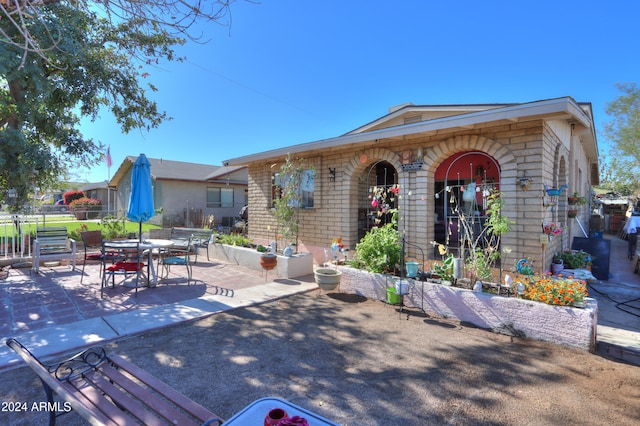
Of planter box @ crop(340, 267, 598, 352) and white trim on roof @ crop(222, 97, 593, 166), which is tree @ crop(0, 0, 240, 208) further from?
planter box @ crop(340, 267, 598, 352)

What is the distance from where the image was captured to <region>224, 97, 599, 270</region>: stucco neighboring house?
5246 mm

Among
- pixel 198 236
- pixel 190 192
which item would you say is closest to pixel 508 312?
pixel 198 236

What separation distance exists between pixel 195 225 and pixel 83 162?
37.4ft

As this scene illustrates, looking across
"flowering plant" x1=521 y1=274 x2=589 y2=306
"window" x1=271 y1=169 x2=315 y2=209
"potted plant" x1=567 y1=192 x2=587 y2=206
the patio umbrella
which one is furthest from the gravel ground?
"potted plant" x1=567 y1=192 x2=587 y2=206

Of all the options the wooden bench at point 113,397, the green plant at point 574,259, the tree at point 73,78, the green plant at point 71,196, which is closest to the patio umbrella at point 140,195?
the tree at point 73,78

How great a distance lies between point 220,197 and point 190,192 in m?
2.27

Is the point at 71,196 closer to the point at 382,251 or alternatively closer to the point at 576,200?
the point at 382,251

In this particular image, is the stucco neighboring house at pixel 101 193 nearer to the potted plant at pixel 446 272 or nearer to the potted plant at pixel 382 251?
the potted plant at pixel 382 251

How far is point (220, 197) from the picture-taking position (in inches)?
858

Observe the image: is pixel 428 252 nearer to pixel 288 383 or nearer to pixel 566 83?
pixel 288 383

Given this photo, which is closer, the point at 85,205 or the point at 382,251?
the point at 382,251

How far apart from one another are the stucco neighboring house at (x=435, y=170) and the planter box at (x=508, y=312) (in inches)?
53.2

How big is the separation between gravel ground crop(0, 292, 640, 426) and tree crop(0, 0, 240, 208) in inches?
149

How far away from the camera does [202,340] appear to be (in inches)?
152
